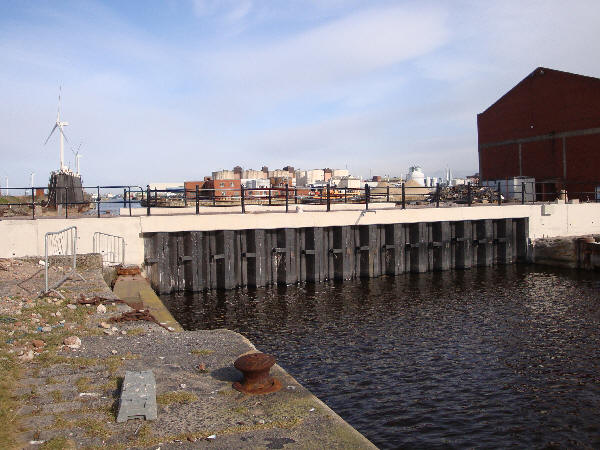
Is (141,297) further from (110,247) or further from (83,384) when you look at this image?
(83,384)

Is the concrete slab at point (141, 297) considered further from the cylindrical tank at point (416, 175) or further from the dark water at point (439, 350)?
the cylindrical tank at point (416, 175)

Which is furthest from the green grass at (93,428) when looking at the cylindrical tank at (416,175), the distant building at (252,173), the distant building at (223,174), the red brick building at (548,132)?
the distant building at (252,173)

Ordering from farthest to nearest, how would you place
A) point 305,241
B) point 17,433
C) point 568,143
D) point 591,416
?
1. point 568,143
2. point 305,241
3. point 591,416
4. point 17,433

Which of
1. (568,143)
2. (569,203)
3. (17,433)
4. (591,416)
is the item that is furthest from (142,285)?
(568,143)

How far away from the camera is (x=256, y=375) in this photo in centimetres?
723

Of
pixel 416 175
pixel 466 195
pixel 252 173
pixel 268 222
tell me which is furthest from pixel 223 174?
pixel 268 222

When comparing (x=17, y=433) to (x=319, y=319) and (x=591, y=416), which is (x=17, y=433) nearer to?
(x=591, y=416)

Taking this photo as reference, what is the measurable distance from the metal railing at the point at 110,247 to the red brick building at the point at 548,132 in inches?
1238

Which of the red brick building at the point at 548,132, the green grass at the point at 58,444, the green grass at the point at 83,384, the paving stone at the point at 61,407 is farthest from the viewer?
the red brick building at the point at 548,132

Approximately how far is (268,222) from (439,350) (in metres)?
10.9

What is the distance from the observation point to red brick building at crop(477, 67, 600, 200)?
37.2 m

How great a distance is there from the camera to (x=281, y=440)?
585cm

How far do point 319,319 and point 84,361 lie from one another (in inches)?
373

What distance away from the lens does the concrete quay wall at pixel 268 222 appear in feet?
60.8
